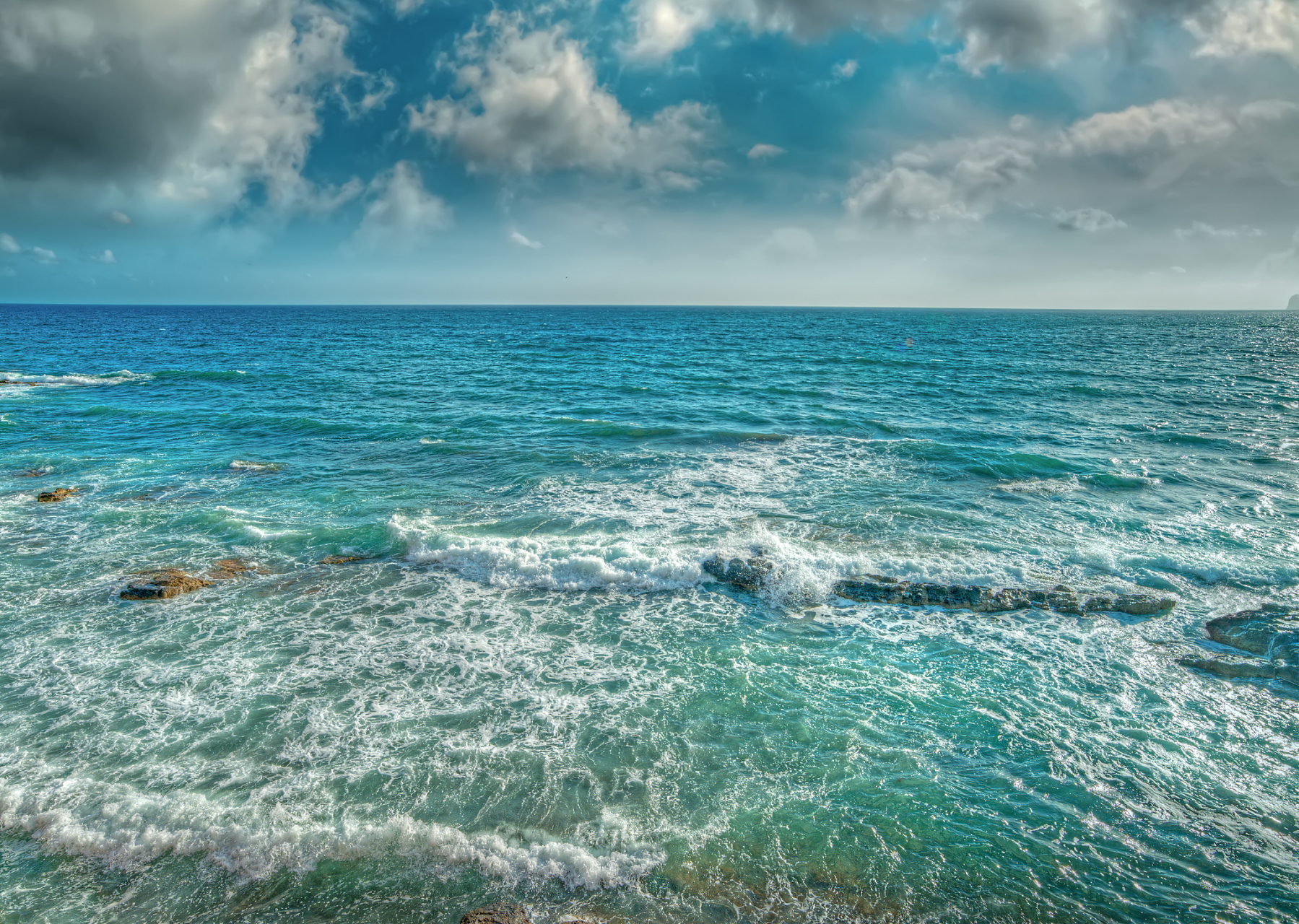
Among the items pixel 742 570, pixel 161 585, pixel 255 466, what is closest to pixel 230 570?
pixel 161 585

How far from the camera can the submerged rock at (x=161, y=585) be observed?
13.5 m

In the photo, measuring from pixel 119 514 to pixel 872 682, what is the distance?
70.9 feet

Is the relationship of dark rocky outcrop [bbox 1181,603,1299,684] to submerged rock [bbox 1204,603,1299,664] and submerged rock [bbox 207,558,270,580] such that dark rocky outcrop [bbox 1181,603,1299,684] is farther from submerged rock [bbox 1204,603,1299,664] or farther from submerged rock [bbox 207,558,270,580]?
submerged rock [bbox 207,558,270,580]

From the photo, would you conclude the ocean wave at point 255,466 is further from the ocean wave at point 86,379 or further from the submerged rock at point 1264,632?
the ocean wave at point 86,379

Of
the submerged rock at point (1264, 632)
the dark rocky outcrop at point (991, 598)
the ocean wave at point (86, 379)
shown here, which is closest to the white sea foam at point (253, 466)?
the dark rocky outcrop at point (991, 598)

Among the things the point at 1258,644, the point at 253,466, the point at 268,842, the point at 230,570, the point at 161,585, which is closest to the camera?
the point at 268,842

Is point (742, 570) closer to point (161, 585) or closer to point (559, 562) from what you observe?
point (559, 562)

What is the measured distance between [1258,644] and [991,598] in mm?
4703

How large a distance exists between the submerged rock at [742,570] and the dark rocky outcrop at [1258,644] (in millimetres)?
8216

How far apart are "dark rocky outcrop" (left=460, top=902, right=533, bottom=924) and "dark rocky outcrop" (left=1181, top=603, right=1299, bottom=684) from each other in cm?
1270

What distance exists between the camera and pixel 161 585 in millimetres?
13680

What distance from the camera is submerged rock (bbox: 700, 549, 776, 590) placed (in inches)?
575

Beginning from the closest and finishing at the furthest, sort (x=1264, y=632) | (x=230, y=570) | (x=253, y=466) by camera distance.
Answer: (x=1264, y=632) → (x=230, y=570) → (x=253, y=466)

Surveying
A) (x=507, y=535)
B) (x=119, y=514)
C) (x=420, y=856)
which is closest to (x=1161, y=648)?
(x=420, y=856)
